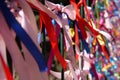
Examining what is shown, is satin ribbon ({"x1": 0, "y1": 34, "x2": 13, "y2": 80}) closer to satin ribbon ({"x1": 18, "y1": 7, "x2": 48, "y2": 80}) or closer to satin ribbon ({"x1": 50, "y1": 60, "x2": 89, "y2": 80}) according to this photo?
satin ribbon ({"x1": 18, "y1": 7, "x2": 48, "y2": 80})

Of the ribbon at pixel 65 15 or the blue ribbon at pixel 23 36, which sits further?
the ribbon at pixel 65 15

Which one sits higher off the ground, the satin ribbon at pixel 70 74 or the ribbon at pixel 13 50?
the ribbon at pixel 13 50

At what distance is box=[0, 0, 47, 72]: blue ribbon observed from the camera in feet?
1.00

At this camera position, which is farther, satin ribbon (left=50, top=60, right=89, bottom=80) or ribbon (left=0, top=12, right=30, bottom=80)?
satin ribbon (left=50, top=60, right=89, bottom=80)

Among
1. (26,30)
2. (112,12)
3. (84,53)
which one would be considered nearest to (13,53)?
(26,30)

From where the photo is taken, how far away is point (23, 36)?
0.31 metres

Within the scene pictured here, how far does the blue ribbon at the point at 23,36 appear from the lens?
0.31 m

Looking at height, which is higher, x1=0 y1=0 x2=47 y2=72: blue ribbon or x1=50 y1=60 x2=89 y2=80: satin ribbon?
x1=0 y1=0 x2=47 y2=72: blue ribbon

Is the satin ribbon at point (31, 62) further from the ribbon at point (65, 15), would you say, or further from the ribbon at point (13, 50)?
the ribbon at point (65, 15)

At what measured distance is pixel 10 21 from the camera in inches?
12.4

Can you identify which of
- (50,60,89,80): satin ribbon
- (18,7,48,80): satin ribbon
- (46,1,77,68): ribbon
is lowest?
(50,60,89,80): satin ribbon

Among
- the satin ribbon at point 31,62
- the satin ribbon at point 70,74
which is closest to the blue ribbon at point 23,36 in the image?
the satin ribbon at point 31,62

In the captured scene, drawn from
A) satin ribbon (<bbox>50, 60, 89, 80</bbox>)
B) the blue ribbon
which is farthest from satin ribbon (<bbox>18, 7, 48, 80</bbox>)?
satin ribbon (<bbox>50, 60, 89, 80</bbox>)

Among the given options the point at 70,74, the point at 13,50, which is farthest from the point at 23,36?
the point at 70,74
